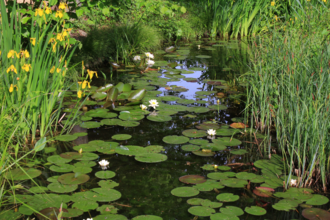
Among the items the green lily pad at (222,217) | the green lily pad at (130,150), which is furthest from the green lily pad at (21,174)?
the green lily pad at (222,217)

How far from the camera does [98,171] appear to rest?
2.32 metres

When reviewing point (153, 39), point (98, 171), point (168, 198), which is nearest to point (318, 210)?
point (168, 198)

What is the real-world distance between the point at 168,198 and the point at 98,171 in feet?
1.83

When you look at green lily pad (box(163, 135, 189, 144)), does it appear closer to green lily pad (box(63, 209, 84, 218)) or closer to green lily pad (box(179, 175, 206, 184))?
green lily pad (box(179, 175, 206, 184))

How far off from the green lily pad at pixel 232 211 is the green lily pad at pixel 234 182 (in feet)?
0.82

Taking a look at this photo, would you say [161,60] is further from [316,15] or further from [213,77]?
[316,15]

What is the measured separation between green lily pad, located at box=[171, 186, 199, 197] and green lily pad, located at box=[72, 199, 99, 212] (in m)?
0.49

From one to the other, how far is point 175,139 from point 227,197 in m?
0.89

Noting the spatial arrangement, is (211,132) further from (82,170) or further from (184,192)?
(82,170)

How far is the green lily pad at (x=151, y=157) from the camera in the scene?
2.49m

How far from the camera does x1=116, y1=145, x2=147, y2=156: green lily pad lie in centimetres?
258

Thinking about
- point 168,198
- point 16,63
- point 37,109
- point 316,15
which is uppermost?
point 316,15

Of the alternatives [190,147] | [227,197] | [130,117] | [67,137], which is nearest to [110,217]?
[227,197]

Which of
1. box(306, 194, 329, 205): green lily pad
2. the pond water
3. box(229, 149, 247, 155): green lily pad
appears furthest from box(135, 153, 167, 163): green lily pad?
box(306, 194, 329, 205): green lily pad
